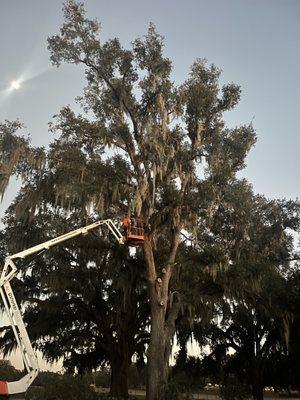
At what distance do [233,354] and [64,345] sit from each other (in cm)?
1074

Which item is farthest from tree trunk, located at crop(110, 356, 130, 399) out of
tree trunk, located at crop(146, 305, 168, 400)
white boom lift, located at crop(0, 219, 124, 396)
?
white boom lift, located at crop(0, 219, 124, 396)

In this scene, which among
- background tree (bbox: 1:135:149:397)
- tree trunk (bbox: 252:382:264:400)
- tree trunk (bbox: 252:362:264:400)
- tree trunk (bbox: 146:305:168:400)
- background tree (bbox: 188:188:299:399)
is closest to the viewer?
tree trunk (bbox: 146:305:168:400)

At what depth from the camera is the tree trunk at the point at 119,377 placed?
20.0 m

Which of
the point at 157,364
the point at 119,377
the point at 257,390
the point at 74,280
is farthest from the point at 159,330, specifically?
the point at 257,390

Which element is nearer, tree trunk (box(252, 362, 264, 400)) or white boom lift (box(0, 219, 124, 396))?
white boom lift (box(0, 219, 124, 396))

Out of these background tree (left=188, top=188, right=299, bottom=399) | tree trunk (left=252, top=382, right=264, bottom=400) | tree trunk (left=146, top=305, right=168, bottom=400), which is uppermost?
background tree (left=188, top=188, right=299, bottom=399)

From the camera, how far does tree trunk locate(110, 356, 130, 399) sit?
20016 millimetres

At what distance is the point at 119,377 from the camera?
66.8 feet

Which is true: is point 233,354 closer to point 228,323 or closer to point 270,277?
point 228,323

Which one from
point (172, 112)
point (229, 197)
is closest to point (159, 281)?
point (229, 197)

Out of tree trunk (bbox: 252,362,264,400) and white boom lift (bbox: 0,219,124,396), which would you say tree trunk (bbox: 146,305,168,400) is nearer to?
white boom lift (bbox: 0,219,124,396)

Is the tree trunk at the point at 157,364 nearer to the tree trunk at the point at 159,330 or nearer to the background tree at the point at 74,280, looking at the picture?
the tree trunk at the point at 159,330

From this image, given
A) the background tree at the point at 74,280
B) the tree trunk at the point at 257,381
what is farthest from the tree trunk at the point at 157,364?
the tree trunk at the point at 257,381

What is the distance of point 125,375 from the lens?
20.5 m
